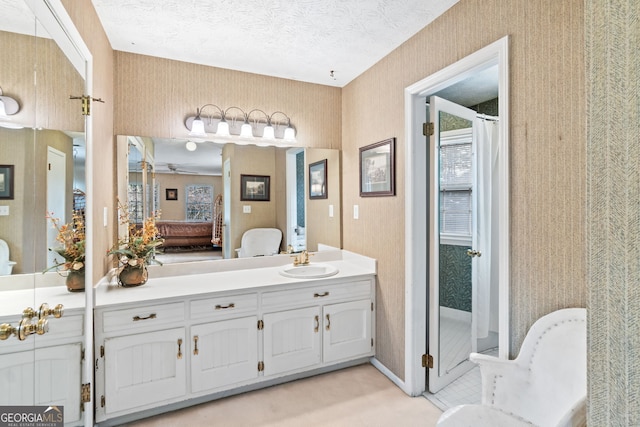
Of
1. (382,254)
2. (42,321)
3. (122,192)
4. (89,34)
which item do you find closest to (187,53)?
(89,34)

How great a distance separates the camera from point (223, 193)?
8.99 ft

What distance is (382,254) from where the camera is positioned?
8.25ft

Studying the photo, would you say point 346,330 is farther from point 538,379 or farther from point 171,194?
point 171,194

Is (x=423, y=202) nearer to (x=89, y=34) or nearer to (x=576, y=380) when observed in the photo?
Answer: (x=576, y=380)

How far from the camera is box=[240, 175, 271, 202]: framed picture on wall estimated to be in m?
2.79

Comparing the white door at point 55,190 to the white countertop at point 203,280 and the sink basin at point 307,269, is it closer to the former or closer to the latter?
the white countertop at point 203,280

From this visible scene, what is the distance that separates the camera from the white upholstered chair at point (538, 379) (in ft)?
3.86

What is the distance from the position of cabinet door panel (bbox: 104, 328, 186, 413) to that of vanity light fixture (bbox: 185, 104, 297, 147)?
5.08 ft

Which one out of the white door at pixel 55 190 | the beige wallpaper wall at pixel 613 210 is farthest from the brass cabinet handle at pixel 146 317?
the beige wallpaper wall at pixel 613 210

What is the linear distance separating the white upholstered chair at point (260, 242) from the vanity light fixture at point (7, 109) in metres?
1.85

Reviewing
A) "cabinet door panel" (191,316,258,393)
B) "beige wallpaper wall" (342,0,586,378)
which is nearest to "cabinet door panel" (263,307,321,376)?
"cabinet door panel" (191,316,258,393)

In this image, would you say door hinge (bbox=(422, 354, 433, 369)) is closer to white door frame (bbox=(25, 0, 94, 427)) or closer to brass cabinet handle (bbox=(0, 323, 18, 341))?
white door frame (bbox=(25, 0, 94, 427))

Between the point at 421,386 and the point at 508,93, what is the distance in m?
1.95

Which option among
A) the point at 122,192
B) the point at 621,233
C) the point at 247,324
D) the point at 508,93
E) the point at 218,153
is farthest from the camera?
the point at 218,153
